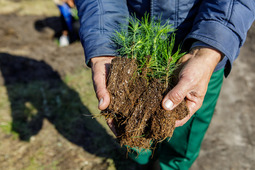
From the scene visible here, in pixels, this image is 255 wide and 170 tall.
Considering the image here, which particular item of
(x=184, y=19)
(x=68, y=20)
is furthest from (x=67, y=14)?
(x=184, y=19)

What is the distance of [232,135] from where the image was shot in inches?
138

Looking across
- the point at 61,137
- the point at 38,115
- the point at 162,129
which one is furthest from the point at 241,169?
the point at 38,115

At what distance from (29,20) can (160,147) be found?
21.5 feet

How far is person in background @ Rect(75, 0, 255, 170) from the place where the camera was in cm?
161

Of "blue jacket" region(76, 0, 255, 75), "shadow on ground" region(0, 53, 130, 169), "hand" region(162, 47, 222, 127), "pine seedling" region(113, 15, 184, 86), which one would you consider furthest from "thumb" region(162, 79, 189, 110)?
"shadow on ground" region(0, 53, 130, 169)

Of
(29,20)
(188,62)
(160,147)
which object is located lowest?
(29,20)

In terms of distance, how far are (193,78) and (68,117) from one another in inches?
107

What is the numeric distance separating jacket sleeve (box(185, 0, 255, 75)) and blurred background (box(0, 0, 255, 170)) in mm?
1091

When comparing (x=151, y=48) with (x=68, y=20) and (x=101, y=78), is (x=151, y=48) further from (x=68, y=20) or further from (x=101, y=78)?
(x=68, y=20)

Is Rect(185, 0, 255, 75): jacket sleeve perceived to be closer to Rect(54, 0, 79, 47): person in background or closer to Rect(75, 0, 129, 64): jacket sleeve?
Rect(75, 0, 129, 64): jacket sleeve

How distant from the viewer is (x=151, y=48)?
1.93m

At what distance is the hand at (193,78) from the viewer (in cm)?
157

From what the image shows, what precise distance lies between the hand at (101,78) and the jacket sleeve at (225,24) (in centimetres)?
71

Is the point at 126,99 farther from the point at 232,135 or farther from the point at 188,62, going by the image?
the point at 232,135
